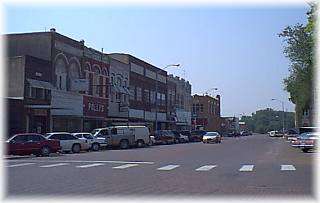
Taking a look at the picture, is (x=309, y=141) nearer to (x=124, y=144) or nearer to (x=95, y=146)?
(x=95, y=146)

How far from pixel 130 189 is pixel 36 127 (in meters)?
34.6

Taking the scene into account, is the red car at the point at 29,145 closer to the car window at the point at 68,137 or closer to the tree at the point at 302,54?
the car window at the point at 68,137

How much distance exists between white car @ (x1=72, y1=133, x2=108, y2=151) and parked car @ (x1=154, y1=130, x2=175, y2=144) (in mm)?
16362

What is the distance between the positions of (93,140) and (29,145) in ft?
34.5

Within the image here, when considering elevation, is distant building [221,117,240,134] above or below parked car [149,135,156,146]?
above

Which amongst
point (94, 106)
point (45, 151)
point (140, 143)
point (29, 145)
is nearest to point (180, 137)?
point (94, 106)

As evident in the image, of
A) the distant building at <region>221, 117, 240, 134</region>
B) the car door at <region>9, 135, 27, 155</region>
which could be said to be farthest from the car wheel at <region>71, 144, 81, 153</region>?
the distant building at <region>221, 117, 240, 134</region>

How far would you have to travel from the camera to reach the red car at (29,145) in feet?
105

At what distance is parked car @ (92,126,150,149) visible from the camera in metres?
46.8

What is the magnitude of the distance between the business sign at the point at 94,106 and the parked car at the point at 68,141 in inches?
695

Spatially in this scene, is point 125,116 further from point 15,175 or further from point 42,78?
point 15,175

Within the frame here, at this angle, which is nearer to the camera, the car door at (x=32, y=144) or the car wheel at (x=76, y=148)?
the car door at (x=32, y=144)

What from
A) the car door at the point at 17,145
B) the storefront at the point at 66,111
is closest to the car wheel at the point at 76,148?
the car door at the point at 17,145

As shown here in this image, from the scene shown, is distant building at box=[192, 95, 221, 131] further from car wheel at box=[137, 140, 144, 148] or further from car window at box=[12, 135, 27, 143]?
car window at box=[12, 135, 27, 143]
